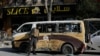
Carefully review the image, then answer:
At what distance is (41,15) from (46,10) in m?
2.41

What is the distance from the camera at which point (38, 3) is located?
123ft

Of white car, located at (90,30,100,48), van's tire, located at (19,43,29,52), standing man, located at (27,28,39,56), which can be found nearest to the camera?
standing man, located at (27,28,39,56)

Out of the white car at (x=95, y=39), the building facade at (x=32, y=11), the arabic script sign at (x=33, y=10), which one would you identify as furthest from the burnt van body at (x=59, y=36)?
the arabic script sign at (x=33, y=10)

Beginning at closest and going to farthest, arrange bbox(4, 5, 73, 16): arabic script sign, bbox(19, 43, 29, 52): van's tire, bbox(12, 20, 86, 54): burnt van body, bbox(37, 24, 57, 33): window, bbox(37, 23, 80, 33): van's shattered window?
bbox(12, 20, 86, 54): burnt van body, bbox(37, 23, 80, 33): van's shattered window, bbox(37, 24, 57, 33): window, bbox(19, 43, 29, 52): van's tire, bbox(4, 5, 73, 16): arabic script sign

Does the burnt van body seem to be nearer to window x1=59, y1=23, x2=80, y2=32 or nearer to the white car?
window x1=59, y1=23, x2=80, y2=32

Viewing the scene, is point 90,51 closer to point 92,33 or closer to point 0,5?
point 92,33

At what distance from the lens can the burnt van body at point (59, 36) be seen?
20523 millimetres

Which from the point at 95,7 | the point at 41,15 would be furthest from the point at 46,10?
the point at 95,7

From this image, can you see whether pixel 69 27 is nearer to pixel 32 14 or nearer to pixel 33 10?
pixel 33 10

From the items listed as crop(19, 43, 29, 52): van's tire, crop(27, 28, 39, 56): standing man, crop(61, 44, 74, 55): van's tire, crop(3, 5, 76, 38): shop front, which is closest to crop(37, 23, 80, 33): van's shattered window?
crop(61, 44, 74, 55): van's tire

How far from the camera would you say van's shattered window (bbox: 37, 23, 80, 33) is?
20641 mm

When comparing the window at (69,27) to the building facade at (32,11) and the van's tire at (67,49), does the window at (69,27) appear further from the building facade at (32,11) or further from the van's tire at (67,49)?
the building facade at (32,11)

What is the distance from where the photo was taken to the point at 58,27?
20828 millimetres

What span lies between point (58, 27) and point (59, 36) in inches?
21.1
